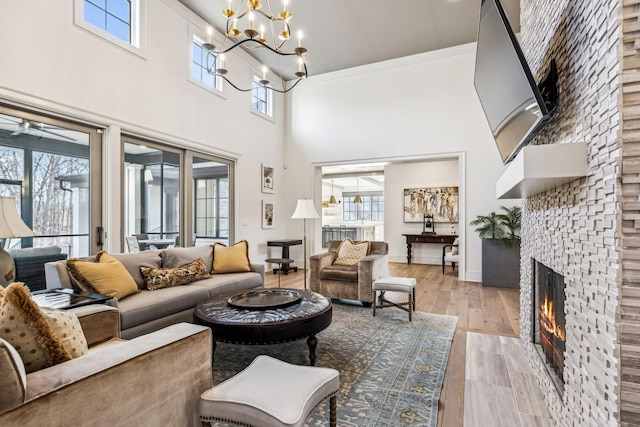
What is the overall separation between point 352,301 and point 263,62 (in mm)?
4890

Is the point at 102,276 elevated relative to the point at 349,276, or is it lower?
elevated

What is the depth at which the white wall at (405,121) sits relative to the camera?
5758 mm

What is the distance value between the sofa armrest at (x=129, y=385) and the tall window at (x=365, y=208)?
11402 mm

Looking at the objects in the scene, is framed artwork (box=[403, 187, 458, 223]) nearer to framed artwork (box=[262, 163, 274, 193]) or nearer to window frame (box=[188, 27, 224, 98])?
framed artwork (box=[262, 163, 274, 193])

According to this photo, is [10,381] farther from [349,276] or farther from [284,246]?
[284,246]

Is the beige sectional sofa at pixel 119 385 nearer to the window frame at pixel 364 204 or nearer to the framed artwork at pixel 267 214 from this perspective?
the framed artwork at pixel 267 214

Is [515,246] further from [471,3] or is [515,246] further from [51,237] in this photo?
[51,237]

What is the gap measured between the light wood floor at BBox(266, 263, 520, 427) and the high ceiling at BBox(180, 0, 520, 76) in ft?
13.5

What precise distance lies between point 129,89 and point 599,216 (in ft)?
15.3

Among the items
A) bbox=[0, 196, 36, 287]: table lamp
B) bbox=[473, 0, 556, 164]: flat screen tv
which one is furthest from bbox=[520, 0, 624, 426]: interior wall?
bbox=[0, 196, 36, 287]: table lamp

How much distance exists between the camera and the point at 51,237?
11.3ft

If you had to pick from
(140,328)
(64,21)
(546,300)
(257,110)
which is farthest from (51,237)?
→ (546,300)

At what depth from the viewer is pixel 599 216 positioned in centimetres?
127

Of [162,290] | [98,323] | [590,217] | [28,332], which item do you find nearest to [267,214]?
[162,290]
